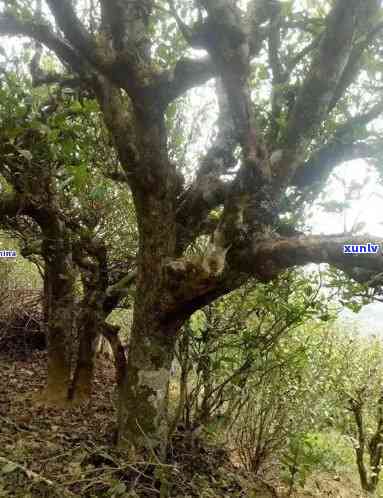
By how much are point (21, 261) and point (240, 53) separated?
14.3 m

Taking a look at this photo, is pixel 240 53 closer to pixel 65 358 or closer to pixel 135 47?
pixel 135 47

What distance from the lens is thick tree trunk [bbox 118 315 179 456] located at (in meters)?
4.50

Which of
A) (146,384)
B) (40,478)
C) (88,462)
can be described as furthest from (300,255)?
(88,462)

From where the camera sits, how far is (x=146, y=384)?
455 cm

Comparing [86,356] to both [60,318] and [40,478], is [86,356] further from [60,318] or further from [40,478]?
[40,478]

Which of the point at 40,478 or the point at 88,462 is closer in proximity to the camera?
the point at 40,478

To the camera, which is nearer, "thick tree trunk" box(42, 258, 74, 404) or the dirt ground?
the dirt ground

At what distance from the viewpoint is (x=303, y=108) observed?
3938 millimetres

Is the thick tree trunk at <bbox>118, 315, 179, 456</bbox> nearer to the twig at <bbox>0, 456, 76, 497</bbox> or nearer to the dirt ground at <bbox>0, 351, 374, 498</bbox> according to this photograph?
the dirt ground at <bbox>0, 351, 374, 498</bbox>

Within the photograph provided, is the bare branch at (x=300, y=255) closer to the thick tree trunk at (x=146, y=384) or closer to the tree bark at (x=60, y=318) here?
the thick tree trunk at (x=146, y=384)

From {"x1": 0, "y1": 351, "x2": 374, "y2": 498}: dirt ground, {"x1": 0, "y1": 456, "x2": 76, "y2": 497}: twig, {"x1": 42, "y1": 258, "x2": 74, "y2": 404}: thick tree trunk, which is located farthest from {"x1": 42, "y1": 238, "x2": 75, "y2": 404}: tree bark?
{"x1": 0, "y1": 456, "x2": 76, "y2": 497}: twig

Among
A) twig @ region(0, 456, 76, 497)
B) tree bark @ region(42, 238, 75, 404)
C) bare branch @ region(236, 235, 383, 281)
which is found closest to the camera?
twig @ region(0, 456, 76, 497)

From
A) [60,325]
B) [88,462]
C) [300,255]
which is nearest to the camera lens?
[300,255]

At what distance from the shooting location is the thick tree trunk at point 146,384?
14.8ft
